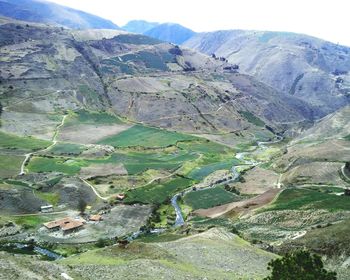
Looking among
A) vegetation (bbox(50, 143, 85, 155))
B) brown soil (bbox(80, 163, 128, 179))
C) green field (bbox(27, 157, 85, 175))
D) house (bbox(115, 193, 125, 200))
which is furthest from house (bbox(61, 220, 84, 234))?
vegetation (bbox(50, 143, 85, 155))

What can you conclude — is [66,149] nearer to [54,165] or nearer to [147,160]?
[54,165]

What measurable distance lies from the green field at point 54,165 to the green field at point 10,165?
12.8 ft

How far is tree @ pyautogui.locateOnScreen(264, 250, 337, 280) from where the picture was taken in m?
44.7

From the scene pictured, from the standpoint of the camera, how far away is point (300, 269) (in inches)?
1779

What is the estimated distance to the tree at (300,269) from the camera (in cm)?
4469

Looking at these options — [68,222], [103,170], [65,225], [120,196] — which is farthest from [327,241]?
[103,170]

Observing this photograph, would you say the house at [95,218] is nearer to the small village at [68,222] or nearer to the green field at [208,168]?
the small village at [68,222]

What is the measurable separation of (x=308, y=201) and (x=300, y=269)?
6814cm

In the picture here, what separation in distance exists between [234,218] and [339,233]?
130 feet

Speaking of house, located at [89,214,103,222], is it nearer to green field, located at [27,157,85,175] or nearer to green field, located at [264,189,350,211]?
green field, located at [27,157,85,175]

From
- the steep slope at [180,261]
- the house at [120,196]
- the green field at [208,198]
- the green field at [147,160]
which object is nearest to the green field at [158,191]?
the house at [120,196]

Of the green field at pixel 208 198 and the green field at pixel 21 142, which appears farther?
the green field at pixel 21 142

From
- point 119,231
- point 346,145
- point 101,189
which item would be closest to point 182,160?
point 101,189

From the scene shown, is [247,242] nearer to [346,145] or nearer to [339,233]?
[339,233]
